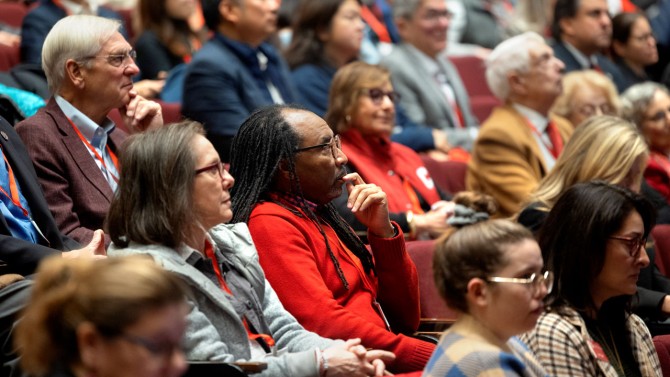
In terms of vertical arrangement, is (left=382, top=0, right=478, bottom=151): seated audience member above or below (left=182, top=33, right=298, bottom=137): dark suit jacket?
below

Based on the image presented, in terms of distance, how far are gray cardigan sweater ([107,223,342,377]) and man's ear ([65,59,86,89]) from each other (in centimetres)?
79

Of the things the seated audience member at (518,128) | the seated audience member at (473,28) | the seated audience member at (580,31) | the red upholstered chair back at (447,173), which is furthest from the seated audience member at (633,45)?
the red upholstered chair back at (447,173)

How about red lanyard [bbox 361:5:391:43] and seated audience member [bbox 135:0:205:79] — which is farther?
red lanyard [bbox 361:5:391:43]

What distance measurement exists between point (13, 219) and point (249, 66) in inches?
71.2

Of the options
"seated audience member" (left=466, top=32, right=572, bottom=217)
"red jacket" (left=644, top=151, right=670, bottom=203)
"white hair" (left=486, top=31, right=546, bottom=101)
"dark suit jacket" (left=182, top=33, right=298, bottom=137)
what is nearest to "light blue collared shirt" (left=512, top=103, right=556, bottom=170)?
"seated audience member" (left=466, top=32, right=572, bottom=217)

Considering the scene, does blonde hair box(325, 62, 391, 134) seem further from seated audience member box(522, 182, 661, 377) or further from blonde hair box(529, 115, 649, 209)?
seated audience member box(522, 182, 661, 377)

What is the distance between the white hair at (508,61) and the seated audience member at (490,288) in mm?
2509

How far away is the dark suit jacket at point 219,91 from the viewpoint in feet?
13.4

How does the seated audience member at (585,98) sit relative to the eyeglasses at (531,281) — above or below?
below

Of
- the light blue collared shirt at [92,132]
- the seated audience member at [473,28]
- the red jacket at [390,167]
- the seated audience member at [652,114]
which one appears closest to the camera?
the light blue collared shirt at [92,132]

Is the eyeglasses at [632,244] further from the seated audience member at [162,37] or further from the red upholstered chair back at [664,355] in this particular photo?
the seated audience member at [162,37]

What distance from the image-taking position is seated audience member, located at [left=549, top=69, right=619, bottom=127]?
4.71 meters

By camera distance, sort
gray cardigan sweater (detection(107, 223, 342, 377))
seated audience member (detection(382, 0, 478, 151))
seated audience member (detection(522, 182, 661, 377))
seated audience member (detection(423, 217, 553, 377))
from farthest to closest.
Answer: seated audience member (detection(382, 0, 478, 151)), seated audience member (detection(522, 182, 661, 377)), gray cardigan sweater (detection(107, 223, 342, 377)), seated audience member (detection(423, 217, 553, 377))

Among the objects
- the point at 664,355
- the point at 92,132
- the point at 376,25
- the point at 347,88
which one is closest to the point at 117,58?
the point at 92,132
